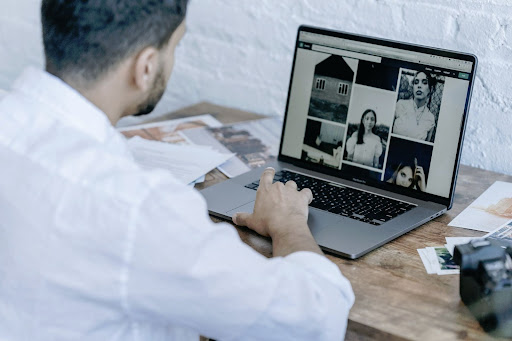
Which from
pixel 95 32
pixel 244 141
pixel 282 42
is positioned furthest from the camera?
pixel 282 42

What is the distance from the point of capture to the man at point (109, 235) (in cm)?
75

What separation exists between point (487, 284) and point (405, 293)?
0.45 feet

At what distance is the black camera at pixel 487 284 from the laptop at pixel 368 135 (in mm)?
211

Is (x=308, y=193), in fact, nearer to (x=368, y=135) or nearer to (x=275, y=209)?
(x=275, y=209)

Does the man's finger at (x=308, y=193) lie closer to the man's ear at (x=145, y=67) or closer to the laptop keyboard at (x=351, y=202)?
the laptop keyboard at (x=351, y=202)

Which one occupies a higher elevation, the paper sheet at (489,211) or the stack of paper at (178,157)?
the paper sheet at (489,211)

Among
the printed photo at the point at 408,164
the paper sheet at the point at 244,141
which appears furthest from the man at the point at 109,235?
the paper sheet at the point at 244,141

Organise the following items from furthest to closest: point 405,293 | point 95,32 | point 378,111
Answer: point 378,111 → point 405,293 → point 95,32

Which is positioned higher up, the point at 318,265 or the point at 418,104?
the point at 418,104

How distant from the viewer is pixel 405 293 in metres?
1.00

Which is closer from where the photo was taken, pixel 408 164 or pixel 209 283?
pixel 209 283

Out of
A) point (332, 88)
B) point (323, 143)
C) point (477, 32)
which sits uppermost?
point (477, 32)

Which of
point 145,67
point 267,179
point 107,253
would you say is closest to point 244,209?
point 267,179

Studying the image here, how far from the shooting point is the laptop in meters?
1.25
